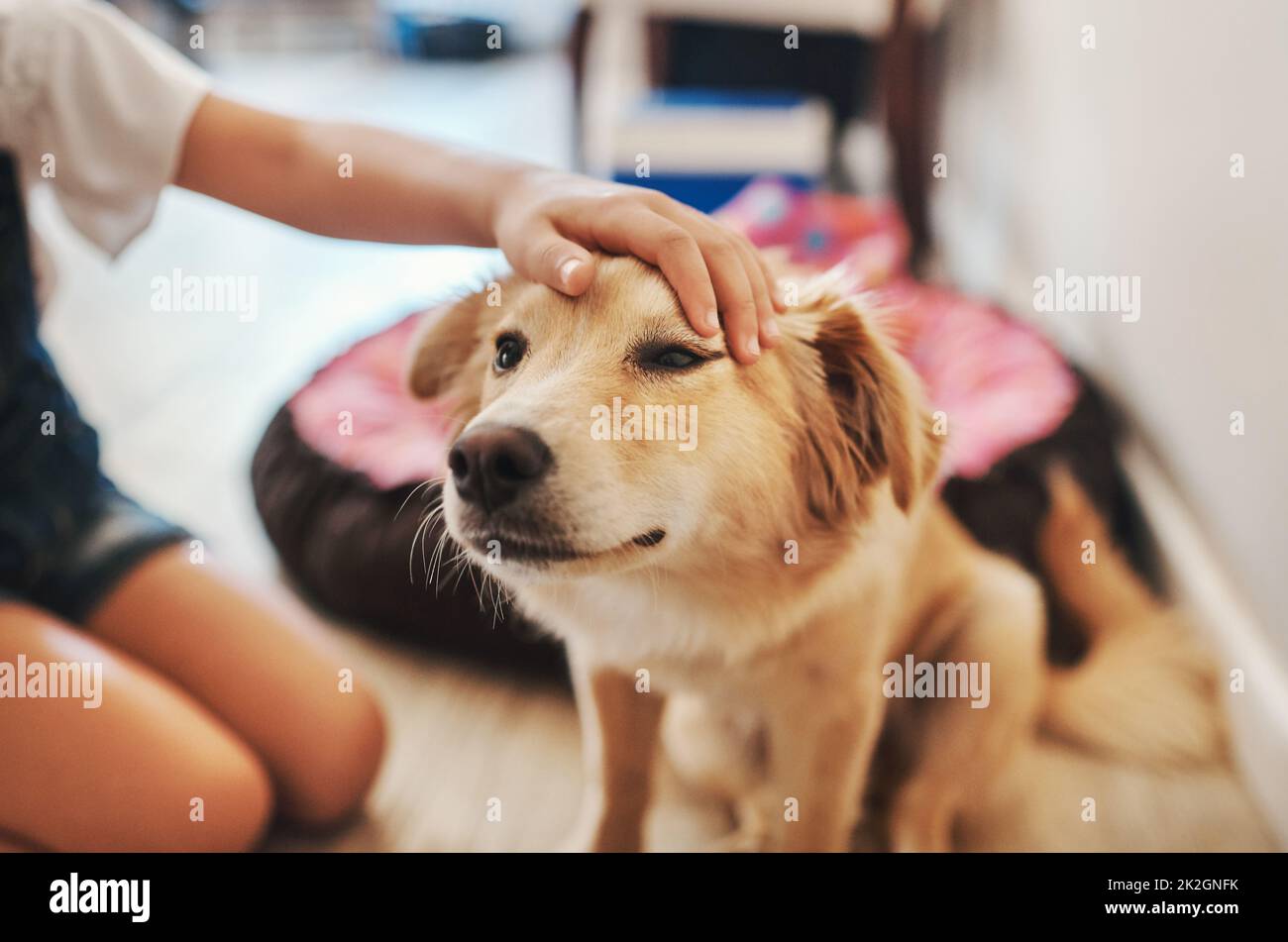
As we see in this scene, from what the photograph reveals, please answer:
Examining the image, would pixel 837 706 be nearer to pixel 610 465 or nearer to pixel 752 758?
pixel 752 758

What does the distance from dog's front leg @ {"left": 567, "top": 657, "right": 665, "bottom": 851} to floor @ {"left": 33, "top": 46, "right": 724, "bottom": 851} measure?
122 mm

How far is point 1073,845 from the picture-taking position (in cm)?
134

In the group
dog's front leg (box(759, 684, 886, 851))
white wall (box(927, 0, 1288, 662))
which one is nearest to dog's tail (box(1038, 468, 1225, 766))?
white wall (box(927, 0, 1288, 662))

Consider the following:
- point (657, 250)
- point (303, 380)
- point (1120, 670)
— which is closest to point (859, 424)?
point (657, 250)

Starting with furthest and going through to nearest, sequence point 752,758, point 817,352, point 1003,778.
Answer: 1. point 1003,778
2. point 752,758
3. point 817,352

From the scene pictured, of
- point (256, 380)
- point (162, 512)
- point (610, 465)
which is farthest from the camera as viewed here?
point (256, 380)

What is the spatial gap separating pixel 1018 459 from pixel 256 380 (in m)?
1.97

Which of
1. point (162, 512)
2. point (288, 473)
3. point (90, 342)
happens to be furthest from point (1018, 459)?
point (90, 342)

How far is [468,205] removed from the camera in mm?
1151

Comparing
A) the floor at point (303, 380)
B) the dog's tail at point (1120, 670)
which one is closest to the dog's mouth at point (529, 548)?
the floor at point (303, 380)

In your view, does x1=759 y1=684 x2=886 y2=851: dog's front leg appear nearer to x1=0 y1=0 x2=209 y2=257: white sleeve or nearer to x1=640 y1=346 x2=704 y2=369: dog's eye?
x1=640 y1=346 x2=704 y2=369: dog's eye

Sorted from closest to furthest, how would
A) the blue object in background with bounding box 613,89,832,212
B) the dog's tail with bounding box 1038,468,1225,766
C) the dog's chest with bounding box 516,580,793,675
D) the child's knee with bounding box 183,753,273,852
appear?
the dog's chest with bounding box 516,580,793,675 → the child's knee with bounding box 183,753,273,852 → the dog's tail with bounding box 1038,468,1225,766 → the blue object in background with bounding box 613,89,832,212

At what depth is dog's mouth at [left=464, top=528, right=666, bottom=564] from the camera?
0.91 m

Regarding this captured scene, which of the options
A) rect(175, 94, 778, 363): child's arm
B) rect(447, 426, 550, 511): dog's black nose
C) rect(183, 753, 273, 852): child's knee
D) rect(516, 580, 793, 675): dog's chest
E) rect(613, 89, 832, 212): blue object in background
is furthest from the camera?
rect(613, 89, 832, 212): blue object in background
